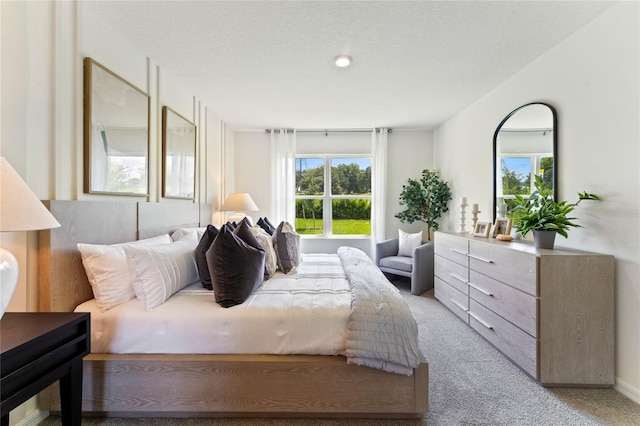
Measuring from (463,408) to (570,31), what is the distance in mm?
2666

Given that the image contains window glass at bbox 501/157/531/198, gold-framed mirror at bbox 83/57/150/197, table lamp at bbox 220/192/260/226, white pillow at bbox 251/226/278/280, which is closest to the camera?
gold-framed mirror at bbox 83/57/150/197

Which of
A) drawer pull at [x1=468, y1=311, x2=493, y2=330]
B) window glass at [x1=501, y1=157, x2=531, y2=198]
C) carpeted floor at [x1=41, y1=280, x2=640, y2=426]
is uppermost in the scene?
window glass at [x1=501, y1=157, x2=531, y2=198]

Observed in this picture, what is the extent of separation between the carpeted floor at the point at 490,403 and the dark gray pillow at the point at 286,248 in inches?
44.3

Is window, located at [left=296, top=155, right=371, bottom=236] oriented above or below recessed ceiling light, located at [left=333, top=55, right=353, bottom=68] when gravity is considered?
below

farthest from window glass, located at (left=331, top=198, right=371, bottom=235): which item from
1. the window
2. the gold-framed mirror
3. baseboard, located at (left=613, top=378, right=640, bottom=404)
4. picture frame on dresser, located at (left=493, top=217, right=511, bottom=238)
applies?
baseboard, located at (left=613, top=378, right=640, bottom=404)

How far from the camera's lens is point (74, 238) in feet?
→ 5.40

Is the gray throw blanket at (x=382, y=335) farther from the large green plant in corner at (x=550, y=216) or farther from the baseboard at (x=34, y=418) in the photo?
the baseboard at (x=34, y=418)

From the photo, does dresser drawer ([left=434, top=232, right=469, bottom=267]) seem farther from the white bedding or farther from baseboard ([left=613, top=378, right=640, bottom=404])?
the white bedding

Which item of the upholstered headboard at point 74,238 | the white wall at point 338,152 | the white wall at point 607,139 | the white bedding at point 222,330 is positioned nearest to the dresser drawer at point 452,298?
the white wall at point 607,139

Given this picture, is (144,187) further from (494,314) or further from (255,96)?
(494,314)

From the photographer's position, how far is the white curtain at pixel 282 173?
4617 mm

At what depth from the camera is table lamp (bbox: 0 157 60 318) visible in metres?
1.02

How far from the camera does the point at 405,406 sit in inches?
60.1

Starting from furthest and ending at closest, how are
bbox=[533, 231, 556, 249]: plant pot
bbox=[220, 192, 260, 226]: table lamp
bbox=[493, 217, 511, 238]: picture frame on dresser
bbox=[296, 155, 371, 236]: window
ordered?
bbox=[296, 155, 371, 236]: window, bbox=[220, 192, 260, 226]: table lamp, bbox=[493, 217, 511, 238]: picture frame on dresser, bbox=[533, 231, 556, 249]: plant pot
